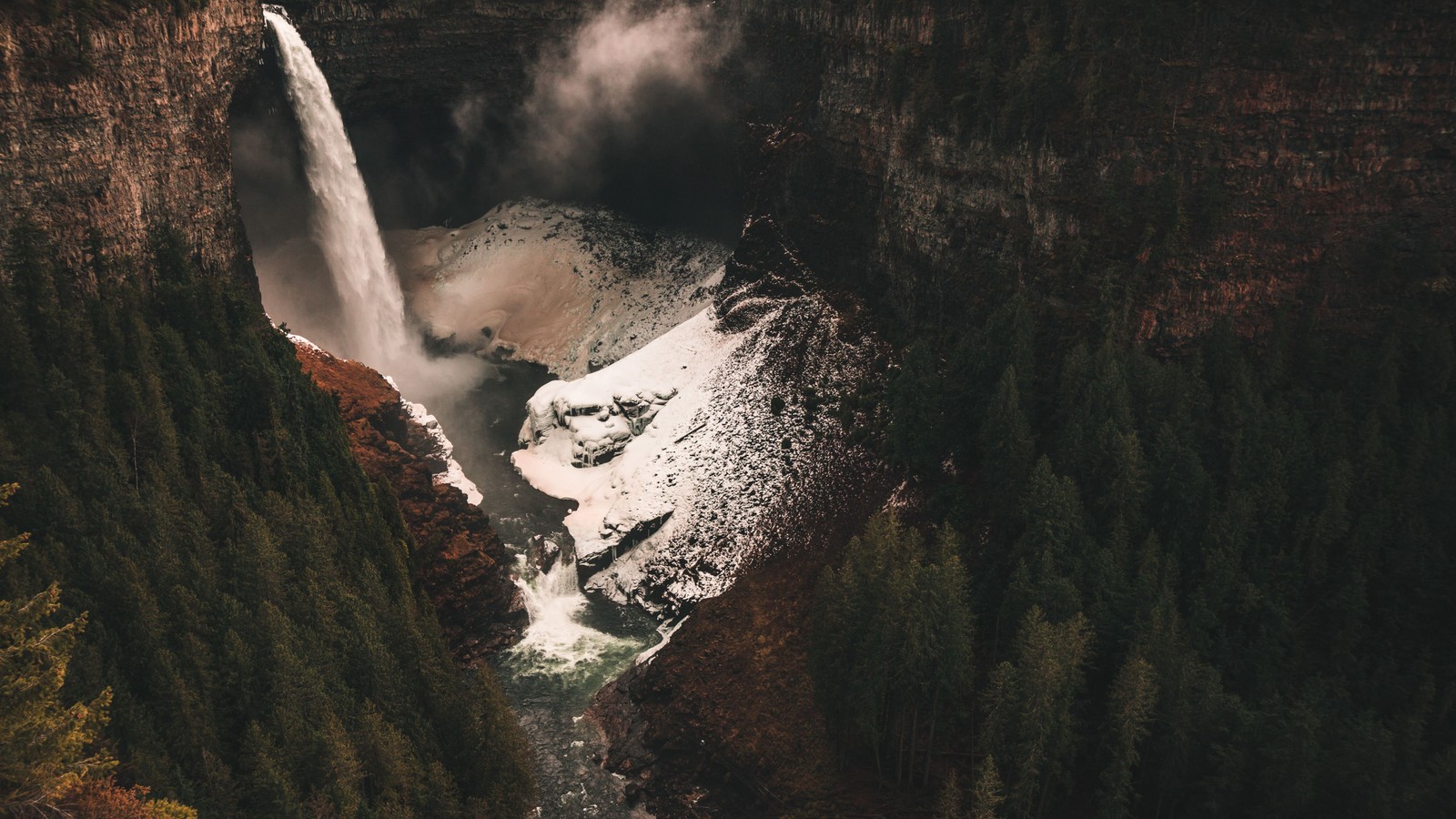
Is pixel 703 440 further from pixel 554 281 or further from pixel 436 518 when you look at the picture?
pixel 554 281

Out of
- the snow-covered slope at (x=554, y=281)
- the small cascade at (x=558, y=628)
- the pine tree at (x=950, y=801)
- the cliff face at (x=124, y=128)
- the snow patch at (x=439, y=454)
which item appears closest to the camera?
the pine tree at (x=950, y=801)

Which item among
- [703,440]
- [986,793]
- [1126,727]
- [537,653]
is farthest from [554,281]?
[1126,727]

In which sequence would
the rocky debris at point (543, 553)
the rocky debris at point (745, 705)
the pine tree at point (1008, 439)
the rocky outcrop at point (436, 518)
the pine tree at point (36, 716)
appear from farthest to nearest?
the rocky debris at point (543, 553), the rocky outcrop at point (436, 518), the pine tree at point (1008, 439), the rocky debris at point (745, 705), the pine tree at point (36, 716)

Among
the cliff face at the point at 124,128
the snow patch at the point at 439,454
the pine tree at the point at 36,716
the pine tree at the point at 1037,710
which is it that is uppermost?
the cliff face at the point at 124,128

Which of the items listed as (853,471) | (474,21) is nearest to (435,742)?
(853,471)

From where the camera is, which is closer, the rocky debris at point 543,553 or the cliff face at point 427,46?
the rocky debris at point 543,553

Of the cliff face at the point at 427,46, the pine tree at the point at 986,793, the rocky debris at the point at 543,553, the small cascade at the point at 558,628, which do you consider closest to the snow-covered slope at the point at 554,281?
the cliff face at the point at 427,46

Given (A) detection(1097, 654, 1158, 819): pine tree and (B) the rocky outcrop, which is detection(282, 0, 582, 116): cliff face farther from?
(A) detection(1097, 654, 1158, 819): pine tree

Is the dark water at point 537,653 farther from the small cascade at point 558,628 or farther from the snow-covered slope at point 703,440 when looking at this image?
the snow-covered slope at point 703,440
